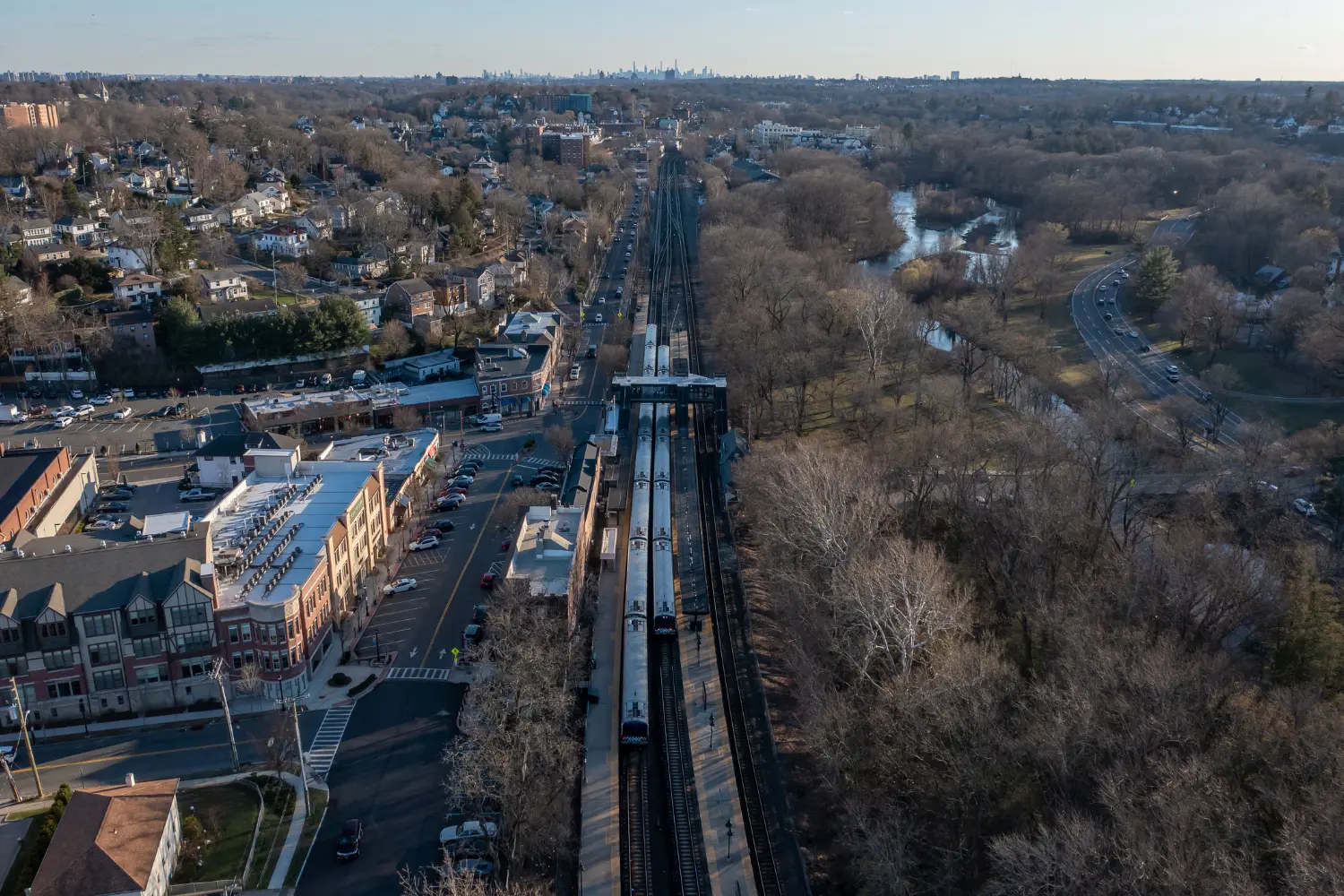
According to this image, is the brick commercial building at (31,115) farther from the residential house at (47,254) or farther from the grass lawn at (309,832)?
the grass lawn at (309,832)

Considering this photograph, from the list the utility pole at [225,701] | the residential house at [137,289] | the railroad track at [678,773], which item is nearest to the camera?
the railroad track at [678,773]

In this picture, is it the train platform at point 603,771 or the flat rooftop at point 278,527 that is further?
the flat rooftop at point 278,527

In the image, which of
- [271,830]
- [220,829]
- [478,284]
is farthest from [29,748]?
[478,284]

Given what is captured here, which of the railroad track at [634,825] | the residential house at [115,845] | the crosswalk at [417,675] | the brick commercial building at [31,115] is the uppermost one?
the brick commercial building at [31,115]

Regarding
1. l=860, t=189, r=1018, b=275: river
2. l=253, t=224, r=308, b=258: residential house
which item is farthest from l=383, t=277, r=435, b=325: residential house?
l=860, t=189, r=1018, b=275: river

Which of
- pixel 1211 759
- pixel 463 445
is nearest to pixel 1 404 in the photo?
pixel 463 445

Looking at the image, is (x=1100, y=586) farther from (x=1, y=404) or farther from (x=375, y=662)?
(x=1, y=404)

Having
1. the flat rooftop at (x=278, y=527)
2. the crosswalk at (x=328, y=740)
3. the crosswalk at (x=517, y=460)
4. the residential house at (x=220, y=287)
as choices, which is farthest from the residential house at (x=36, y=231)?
the crosswalk at (x=328, y=740)
